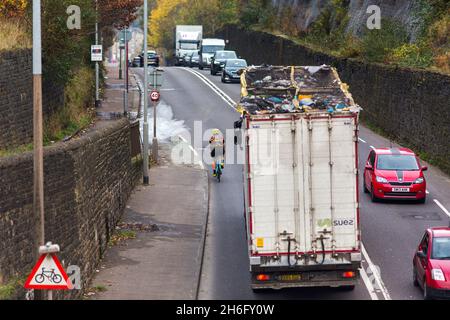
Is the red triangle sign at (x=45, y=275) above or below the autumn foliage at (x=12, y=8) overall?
below

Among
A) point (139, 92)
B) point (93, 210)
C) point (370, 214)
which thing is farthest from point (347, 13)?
point (93, 210)

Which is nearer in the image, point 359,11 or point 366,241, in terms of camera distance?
point 366,241

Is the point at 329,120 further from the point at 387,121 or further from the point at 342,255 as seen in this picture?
the point at 387,121

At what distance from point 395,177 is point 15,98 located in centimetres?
1140

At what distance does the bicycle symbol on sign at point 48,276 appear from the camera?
13.2 meters

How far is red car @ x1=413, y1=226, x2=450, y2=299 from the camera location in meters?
17.8

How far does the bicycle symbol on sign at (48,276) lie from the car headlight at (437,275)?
7.80 m

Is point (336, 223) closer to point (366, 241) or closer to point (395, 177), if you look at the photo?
point (366, 241)

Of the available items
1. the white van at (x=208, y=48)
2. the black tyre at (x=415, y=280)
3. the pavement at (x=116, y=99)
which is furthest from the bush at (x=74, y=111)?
the white van at (x=208, y=48)

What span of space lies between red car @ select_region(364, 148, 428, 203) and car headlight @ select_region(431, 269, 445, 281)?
426 inches

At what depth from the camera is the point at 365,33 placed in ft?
168

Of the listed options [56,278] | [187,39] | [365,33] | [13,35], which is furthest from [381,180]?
[187,39]

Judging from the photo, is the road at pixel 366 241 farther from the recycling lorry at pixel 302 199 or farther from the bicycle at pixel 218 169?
the recycling lorry at pixel 302 199

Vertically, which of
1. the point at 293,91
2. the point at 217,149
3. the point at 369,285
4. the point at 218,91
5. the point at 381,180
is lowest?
the point at 369,285
